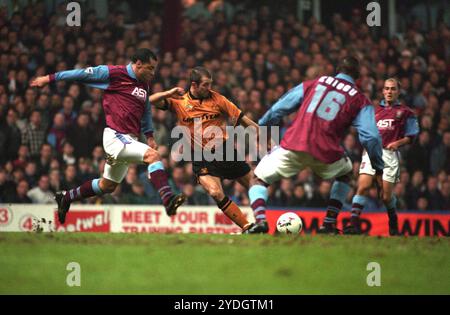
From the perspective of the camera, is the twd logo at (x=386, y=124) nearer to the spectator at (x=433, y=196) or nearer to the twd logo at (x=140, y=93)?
the twd logo at (x=140, y=93)

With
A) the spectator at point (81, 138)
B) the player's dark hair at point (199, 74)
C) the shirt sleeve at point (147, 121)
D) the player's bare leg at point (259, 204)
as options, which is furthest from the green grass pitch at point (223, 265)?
the spectator at point (81, 138)

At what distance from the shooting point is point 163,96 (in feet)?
36.1

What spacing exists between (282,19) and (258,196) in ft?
42.0

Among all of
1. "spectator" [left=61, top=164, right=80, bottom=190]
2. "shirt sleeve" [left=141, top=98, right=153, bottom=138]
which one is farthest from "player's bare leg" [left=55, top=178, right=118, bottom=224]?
"spectator" [left=61, top=164, right=80, bottom=190]

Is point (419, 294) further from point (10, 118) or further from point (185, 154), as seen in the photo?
point (10, 118)

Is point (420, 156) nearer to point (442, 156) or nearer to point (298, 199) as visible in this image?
point (442, 156)

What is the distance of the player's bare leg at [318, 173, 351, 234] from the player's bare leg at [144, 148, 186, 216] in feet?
6.87

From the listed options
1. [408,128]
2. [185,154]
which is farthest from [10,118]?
[408,128]

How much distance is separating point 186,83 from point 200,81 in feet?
22.8

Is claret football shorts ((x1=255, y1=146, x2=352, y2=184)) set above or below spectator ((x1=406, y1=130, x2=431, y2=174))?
below

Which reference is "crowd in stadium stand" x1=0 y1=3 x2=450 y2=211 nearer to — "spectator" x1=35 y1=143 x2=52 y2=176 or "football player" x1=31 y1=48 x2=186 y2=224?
"spectator" x1=35 y1=143 x2=52 y2=176

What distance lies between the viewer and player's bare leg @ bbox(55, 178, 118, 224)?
440 inches

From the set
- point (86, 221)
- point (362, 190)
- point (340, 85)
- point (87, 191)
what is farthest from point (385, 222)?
point (340, 85)

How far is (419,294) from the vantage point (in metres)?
7.53
